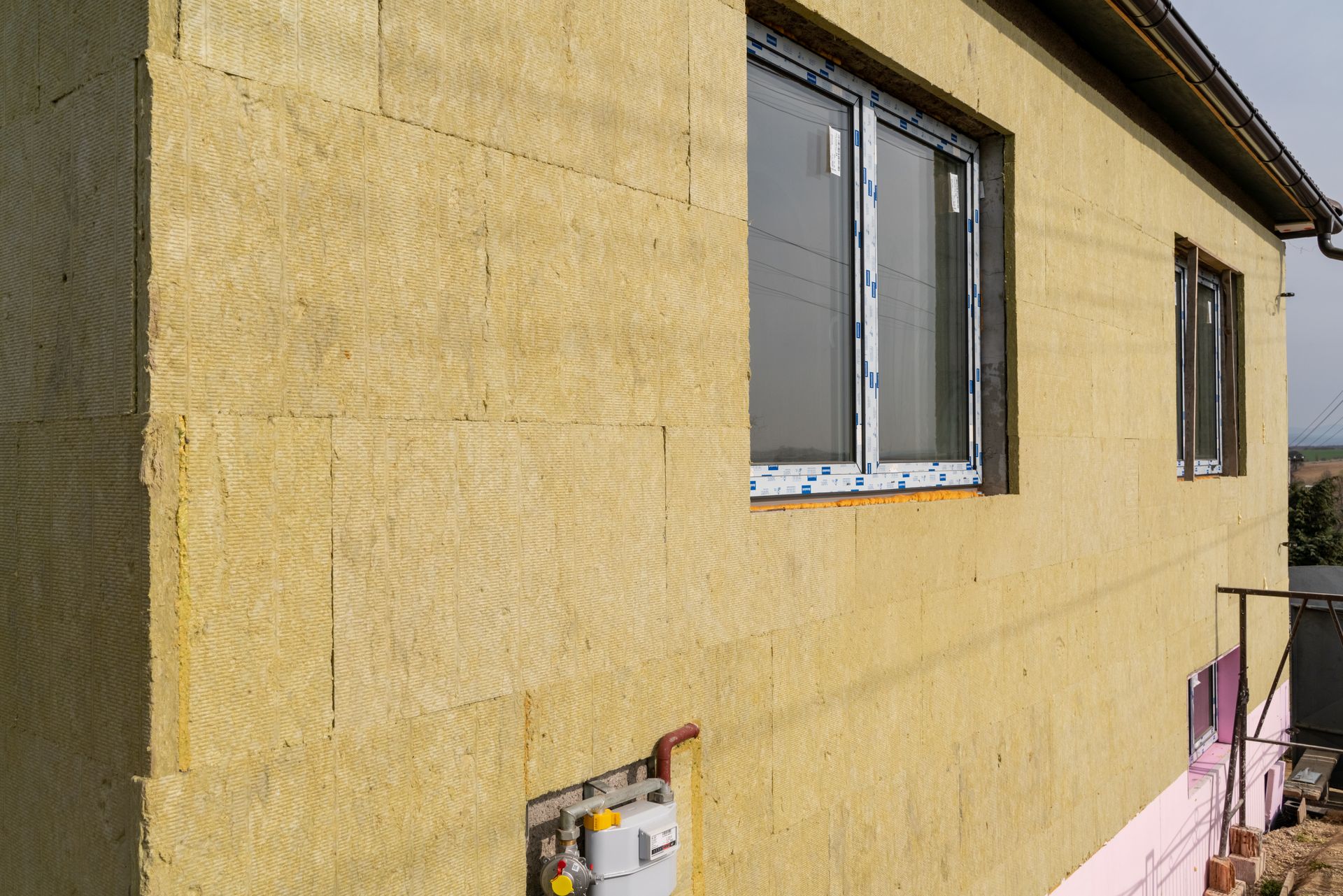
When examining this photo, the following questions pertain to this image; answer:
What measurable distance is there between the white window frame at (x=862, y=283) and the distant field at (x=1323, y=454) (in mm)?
109991

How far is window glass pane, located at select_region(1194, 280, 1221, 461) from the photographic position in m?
8.23

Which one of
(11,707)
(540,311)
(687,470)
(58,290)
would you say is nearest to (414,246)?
(540,311)

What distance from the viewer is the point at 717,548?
3.00 m

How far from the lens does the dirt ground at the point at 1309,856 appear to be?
343 inches

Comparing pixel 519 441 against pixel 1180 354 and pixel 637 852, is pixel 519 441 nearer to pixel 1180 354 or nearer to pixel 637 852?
pixel 637 852

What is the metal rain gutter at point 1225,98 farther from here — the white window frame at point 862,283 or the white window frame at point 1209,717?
the white window frame at point 1209,717

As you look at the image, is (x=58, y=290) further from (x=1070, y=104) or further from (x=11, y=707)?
(x=1070, y=104)

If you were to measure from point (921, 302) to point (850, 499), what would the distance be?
114 centimetres

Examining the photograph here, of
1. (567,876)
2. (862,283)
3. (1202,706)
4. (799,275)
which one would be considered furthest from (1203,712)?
(567,876)

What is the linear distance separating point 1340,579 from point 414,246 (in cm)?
1755

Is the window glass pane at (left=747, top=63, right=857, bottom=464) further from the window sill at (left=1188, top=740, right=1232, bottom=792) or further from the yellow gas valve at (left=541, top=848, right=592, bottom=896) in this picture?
the window sill at (left=1188, top=740, right=1232, bottom=792)

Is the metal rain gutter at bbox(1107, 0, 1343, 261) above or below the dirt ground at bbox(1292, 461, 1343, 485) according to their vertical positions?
above

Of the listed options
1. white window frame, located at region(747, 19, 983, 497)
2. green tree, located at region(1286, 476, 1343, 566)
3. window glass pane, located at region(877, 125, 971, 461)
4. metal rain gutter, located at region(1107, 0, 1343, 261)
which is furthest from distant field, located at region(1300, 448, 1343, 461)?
white window frame, located at region(747, 19, 983, 497)

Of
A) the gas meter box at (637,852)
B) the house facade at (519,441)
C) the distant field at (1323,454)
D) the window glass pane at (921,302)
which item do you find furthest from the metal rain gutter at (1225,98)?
the distant field at (1323,454)
